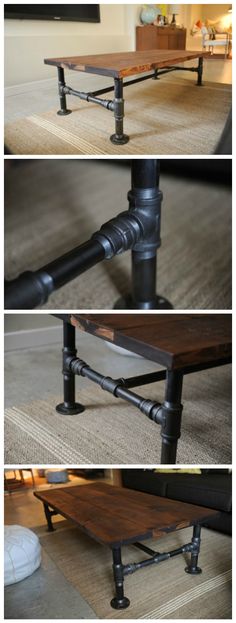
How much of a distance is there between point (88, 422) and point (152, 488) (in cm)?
49

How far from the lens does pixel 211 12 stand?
394 millimetres

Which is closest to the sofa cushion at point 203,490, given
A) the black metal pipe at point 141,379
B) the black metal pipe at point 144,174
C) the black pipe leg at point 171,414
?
the black metal pipe at point 141,379

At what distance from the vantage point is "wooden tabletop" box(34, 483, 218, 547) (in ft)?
3.00

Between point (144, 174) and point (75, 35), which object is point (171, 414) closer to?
point (144, 174)

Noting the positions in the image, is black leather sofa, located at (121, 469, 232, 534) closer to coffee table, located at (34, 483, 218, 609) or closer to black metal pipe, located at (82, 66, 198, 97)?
coffee table, located at (34, 483, 218, 609)

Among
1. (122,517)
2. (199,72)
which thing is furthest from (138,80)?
(122,517)

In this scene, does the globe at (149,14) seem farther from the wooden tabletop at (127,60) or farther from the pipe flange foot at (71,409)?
the pipe flange foot at (71,409)

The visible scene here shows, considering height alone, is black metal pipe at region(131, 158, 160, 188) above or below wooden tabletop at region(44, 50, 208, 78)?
below

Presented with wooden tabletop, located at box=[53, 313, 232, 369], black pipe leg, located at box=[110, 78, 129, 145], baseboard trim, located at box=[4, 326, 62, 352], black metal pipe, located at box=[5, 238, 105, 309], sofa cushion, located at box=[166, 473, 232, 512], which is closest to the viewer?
black metal pipe, located at box=[5, 238, 105, 309]

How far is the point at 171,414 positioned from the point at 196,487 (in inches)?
29.7

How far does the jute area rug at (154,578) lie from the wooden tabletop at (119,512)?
134 millimetres

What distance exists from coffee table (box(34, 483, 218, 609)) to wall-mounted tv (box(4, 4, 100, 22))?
0.85 metres

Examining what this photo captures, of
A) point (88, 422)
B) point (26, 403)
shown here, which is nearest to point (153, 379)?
point (88, 422)

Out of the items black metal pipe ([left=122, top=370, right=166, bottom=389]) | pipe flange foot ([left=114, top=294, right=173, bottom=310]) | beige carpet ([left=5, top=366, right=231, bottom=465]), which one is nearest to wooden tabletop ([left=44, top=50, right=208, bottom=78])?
pipe flange foot ([left=114, top=294, right=173, bottom=310])
